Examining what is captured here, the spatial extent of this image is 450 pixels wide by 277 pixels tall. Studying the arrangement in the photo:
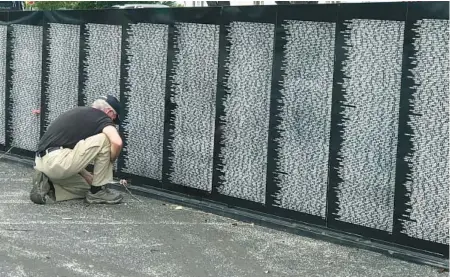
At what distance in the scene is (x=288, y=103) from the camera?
612 cm

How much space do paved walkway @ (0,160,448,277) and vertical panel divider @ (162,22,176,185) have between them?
1.43 ft

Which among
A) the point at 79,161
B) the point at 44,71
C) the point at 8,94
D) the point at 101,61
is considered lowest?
the point at 79,161

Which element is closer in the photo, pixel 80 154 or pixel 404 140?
pixel 404 140

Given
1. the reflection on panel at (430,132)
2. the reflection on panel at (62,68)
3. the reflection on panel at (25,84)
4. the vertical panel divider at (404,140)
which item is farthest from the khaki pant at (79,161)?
the reflection on panel at (430,132)

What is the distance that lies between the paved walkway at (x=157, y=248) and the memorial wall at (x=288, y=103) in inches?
12.5

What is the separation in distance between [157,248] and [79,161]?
158 centimetres

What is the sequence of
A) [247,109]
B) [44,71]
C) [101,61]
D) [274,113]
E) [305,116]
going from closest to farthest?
1. [305,116]
2. [274,113]
3. [247,109]
4. [101,61]
5. [44,71]

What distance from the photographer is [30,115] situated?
892 cm

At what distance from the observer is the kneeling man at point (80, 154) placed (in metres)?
6.84

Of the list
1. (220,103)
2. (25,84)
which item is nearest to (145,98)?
(220,103)

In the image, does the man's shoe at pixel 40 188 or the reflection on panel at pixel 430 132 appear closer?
the reflection on panel at pixel 430 132

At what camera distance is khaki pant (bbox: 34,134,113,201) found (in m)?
6.81

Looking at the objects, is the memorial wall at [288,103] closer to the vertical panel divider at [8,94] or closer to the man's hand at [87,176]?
the man's hand at [87,176]

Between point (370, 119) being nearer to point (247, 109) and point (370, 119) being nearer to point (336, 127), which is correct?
point (336, 127)
